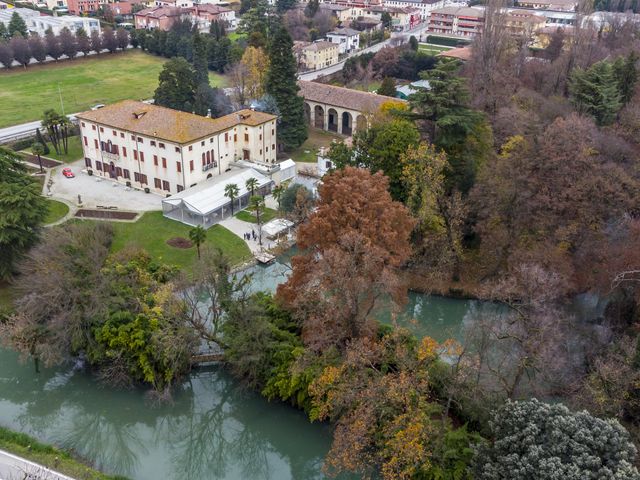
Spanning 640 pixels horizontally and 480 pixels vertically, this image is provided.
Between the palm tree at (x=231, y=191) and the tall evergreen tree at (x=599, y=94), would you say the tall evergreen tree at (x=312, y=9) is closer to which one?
the tall evergreen tree at (x=599, y=94)

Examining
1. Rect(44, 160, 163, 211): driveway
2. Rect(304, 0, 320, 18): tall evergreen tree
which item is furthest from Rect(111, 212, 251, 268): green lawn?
Rect(304, 0, 320, 18): tall evergreen tree

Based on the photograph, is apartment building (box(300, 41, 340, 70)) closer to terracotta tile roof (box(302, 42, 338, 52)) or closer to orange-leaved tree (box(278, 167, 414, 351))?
terracotta tile roof (box(302, 42, 338, 52))

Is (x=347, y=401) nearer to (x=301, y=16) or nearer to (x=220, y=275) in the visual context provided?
(x=220, y=275)

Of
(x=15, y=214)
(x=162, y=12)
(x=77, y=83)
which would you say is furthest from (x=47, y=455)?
(x=162, y=12)

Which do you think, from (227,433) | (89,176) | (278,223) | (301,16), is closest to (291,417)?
(227,433)

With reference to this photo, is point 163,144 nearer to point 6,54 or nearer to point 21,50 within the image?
point 6,54

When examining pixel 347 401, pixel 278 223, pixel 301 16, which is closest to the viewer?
pixel 347 401
